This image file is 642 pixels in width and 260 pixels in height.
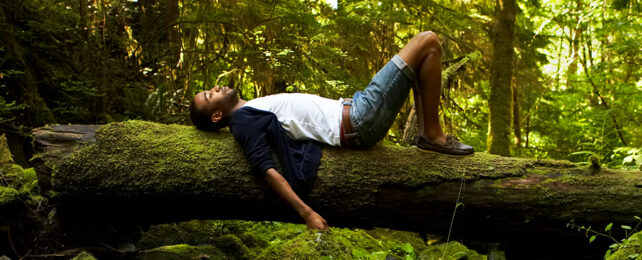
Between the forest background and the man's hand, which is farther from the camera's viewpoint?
the forest background

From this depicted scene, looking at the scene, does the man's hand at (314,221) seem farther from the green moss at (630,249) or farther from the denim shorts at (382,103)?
the green moss at (630,249)

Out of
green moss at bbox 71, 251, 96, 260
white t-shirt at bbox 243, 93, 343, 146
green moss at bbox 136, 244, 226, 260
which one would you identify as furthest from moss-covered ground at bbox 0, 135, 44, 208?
white t-shirt at bbox 243, 93, 343, 146

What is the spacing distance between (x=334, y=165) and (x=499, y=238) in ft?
5.08

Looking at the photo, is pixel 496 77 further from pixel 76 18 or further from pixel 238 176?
pixel 76 18

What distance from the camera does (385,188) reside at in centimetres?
356

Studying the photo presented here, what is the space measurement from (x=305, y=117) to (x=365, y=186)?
2.57 feet

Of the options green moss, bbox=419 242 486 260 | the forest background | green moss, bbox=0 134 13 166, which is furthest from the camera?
the forest background

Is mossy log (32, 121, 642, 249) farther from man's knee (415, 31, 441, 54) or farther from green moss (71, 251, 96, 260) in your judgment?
man's knee (415, 31, 441, 54)

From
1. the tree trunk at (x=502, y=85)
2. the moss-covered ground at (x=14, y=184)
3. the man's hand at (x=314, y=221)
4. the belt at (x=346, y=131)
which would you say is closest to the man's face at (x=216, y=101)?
the belt at (x=346, y=131)

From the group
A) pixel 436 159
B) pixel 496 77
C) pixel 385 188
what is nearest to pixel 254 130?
pixel 385 188

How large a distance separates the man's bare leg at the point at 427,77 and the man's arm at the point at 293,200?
1.27m

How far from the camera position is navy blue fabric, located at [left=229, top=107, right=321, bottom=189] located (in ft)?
11.1

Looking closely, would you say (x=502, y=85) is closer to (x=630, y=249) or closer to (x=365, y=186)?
(x=365, y=186)

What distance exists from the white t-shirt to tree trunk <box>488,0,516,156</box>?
18.6ft
